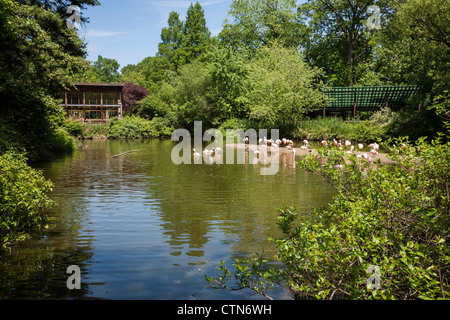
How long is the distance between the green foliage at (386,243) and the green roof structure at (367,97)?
97.8 ft

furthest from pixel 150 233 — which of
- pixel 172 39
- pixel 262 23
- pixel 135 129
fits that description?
pixel 172 39

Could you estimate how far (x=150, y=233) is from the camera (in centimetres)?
757

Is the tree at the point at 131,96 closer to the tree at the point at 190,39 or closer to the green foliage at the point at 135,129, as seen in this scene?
the green foliage at the point at 135,129

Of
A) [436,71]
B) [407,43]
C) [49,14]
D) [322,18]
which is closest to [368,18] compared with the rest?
[322,18]

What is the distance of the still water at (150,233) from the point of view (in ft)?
16.7

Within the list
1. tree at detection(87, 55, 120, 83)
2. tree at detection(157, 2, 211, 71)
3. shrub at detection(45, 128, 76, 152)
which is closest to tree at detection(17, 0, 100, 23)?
shrub at detection(45, 128, 76, 152)

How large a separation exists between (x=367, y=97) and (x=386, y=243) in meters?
32.7

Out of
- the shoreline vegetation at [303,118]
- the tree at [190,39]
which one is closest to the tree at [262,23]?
the shoreline vegetation at [303,118]

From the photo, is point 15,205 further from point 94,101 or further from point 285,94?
point 94,101

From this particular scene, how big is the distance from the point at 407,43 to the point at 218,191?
21.4 metres

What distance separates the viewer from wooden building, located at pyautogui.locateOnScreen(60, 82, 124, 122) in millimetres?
45250

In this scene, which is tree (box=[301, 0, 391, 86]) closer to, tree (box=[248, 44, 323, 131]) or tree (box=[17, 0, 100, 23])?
tree (box=[248, 44, 323, 131])
